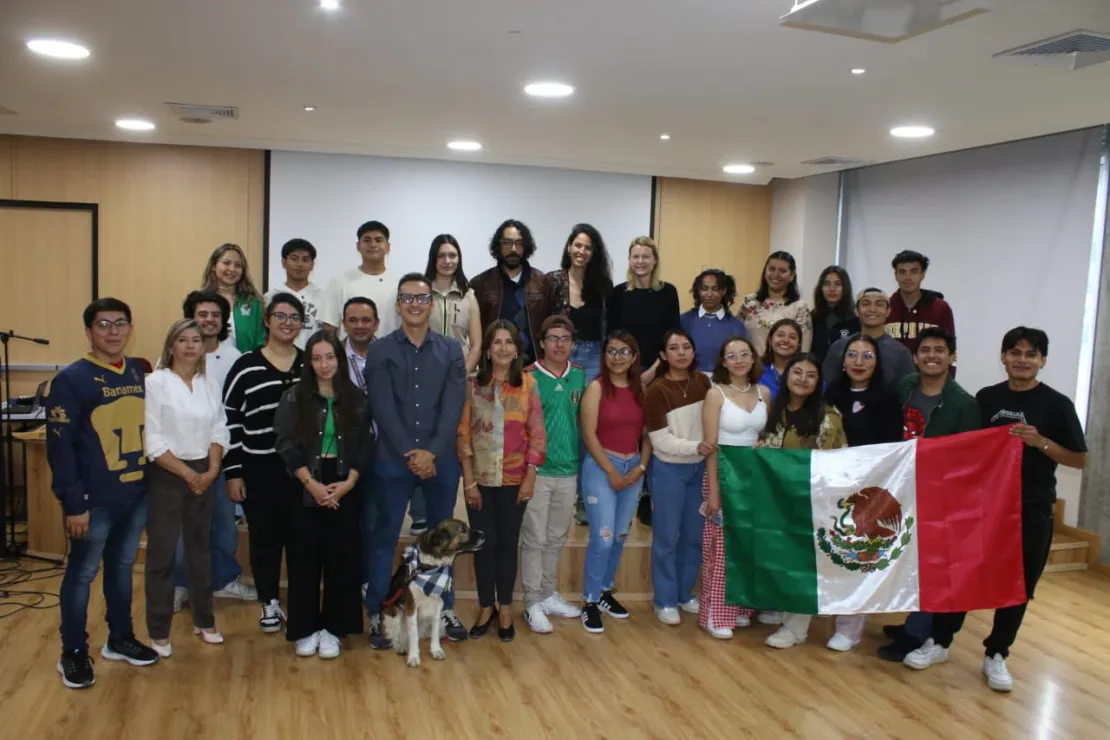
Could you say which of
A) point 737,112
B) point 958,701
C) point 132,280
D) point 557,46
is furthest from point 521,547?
point 132,280

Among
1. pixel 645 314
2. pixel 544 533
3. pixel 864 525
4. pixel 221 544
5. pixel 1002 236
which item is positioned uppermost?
pixel 1002 236

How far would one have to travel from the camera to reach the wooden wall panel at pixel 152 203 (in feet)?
21.6

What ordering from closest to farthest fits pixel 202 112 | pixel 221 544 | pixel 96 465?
pixel 96 465 < pixel 221 544 < pixel 202 112

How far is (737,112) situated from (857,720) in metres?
3.21

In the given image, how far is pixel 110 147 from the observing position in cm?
666

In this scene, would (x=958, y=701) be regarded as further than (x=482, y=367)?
No

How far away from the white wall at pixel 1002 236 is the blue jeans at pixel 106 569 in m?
5.57

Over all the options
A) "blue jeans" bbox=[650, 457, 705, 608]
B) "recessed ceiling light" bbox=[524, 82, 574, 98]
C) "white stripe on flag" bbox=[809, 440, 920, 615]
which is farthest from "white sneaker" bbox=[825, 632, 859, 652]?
"recessed ceiling light" bbox=[524, 82, 574, 98]

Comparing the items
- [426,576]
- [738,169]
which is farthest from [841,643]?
[738,169]

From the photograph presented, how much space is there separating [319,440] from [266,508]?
1.53 feet

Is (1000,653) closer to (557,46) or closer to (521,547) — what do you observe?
(521,547)

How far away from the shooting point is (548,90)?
4.49 meters

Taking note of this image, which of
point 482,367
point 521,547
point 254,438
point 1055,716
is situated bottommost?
point 1055,716

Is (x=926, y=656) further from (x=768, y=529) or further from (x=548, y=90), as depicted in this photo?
(x=548, y=90)
